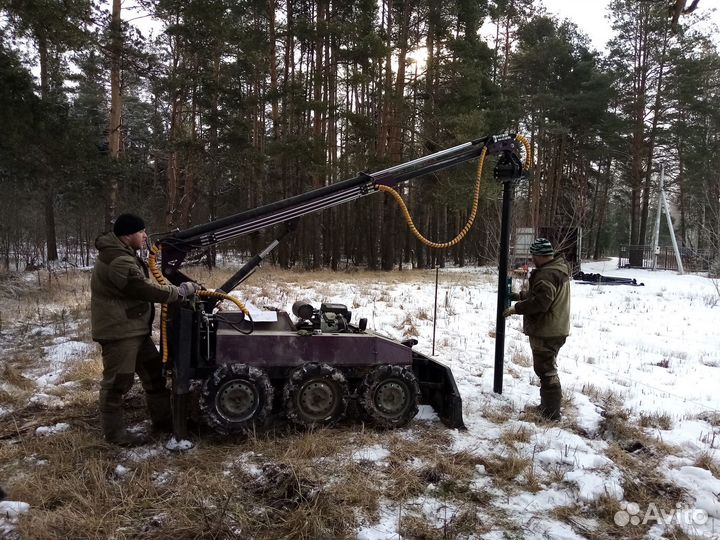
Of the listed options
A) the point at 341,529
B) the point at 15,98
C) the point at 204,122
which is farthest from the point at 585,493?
the point at 204,122

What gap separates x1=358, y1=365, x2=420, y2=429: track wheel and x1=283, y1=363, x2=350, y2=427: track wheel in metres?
0.21

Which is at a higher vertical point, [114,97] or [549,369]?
[114,97]

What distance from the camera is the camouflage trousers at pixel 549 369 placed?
16.2ft

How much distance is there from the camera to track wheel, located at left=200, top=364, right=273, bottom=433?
4.11 m

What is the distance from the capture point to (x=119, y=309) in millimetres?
4129

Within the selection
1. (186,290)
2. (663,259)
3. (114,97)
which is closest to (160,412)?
(186,290)

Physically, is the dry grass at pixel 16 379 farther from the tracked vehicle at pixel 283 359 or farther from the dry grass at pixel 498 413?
the dry grass at pixel 498 413

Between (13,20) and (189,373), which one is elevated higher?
(13,20)

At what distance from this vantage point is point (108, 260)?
4.12 m

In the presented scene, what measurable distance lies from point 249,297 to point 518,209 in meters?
10.2

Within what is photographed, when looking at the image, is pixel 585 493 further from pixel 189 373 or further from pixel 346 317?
pixel 189 373

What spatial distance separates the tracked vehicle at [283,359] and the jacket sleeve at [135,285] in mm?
194

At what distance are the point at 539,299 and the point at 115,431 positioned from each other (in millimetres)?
3998

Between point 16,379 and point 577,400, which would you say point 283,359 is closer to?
point 577,400
